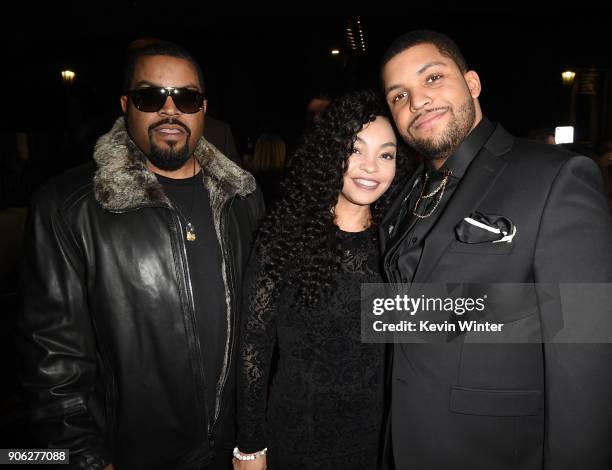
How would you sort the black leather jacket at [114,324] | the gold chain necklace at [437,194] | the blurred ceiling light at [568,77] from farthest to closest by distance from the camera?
the blurred ceiling light at [568,77], the gold chain necklace at [437,194], the black leather jacket at [114,324]

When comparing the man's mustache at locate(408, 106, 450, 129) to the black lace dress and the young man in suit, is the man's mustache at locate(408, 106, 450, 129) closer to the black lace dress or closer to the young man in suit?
the young man in suit

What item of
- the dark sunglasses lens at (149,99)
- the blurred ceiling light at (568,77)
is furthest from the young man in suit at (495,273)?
the blurred ceiling light at (568,77)

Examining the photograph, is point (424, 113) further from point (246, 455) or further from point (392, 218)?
point (246, 455)

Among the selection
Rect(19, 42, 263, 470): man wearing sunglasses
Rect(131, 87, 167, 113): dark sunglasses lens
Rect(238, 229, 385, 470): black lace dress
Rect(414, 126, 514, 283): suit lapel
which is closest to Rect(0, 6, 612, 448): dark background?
Rect(131, 87, 167, 113): dark sunglasses lens

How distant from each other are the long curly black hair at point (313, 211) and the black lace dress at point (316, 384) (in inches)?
4.8

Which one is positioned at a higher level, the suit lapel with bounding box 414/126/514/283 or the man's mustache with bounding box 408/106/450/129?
the man's mustache with bounding box 408/106/450/129

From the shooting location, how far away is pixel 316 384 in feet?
7.06

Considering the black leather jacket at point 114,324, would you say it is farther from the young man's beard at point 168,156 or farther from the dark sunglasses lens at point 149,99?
the dark sunglasses lens at point 149,99

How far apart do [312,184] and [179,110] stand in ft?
2.77

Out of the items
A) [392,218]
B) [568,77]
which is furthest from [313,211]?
[568,77]

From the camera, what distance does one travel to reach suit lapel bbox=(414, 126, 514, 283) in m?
1.72

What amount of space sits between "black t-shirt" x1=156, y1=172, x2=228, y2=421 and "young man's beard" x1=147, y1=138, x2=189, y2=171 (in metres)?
0.09

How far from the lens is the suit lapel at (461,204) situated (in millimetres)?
1719

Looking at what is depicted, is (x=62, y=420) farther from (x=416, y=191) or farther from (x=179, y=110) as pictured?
(x=416, y=191)
